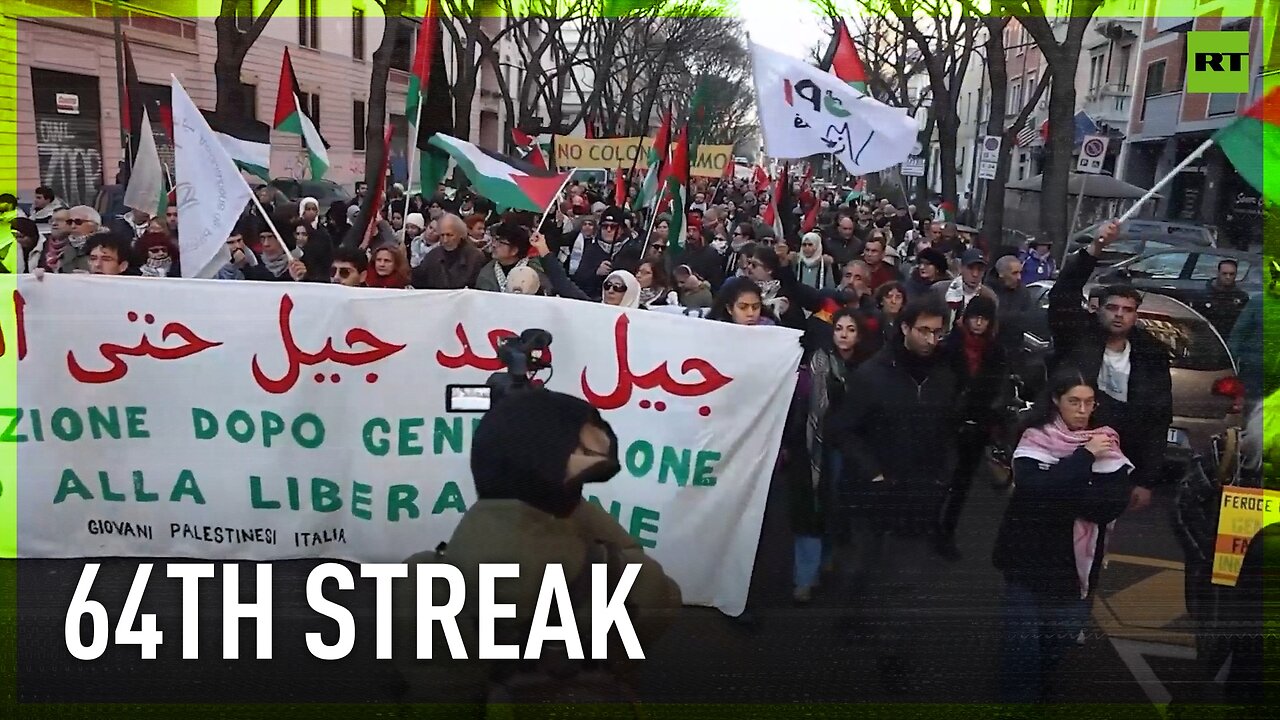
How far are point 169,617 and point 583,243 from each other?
6.29 m

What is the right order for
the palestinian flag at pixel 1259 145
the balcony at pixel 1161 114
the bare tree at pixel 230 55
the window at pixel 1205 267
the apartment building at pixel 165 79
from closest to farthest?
the palestinian flag at pixel 1259 145
the window at pixel 1205 267
the bare tree at pixel 230 55
the apartment building at pixel 165 79
the balcony at pixel 1161 114

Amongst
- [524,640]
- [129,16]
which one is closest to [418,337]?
[524,640]

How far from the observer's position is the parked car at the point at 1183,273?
20.9 feet

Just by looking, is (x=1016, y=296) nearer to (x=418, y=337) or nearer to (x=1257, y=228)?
(x=1257, y=228)

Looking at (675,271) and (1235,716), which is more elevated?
(675,271)

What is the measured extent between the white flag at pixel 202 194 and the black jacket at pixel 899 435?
269 centimetres

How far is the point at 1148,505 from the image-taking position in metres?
3.30

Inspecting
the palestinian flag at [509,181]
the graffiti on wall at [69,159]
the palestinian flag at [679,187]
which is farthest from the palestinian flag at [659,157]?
the graffiti on wall at [69,159]

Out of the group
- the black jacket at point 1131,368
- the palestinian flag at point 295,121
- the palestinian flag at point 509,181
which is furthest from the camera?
the palestinian flag at point 295,121

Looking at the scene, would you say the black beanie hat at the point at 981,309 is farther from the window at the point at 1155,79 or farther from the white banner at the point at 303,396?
the window at the point at 1155,79

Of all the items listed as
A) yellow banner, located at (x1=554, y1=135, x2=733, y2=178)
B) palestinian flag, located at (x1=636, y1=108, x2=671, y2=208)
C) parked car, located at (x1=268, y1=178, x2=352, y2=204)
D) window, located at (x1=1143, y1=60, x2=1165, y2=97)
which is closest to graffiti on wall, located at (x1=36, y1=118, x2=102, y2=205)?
parked car, located at (x1=268, y1=178, x2=352, y2=204)

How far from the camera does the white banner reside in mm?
3447

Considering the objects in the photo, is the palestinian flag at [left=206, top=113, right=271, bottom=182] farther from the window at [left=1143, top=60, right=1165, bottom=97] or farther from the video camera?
the window at [left=1143, top=60, right=1165, bottom=97]

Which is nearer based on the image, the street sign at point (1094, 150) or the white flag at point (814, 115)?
the white flag at point (814, 115)
